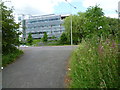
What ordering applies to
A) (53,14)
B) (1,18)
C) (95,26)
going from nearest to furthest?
1. (1,18)
2. (95,26)
3. (53,14)

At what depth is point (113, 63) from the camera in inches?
146

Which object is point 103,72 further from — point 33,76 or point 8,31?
point 8,31

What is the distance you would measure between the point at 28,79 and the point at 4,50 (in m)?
4.13

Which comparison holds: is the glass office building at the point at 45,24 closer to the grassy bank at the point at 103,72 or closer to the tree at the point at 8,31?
the tree at the point at 8,31

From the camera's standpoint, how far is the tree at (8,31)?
865 cm

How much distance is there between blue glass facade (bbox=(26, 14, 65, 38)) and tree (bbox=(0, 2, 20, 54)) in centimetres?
5247

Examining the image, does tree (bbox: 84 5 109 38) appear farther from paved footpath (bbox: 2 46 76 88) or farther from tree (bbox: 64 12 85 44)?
tree (bbox: 64 12 85 44)

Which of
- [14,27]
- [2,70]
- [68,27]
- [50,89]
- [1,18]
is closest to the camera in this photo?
[50,89]

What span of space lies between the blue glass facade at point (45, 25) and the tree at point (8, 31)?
2066 inches

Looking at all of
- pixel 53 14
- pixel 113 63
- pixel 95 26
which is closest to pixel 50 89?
pixel 113 63

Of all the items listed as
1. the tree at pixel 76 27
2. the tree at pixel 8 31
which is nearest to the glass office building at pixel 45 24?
the tree at pixel 76 27

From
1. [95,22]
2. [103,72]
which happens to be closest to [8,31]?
[103,72]

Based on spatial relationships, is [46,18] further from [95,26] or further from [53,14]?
[95,26]

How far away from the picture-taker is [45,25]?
66.5 m
